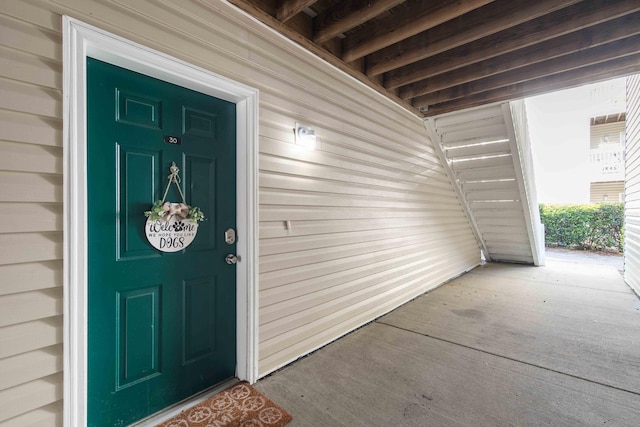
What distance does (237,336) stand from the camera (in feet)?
6.90

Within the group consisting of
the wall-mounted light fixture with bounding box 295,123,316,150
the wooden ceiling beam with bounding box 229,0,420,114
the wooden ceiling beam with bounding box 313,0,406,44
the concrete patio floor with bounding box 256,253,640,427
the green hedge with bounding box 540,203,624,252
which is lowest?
the concrete patio floor with bounding box 256,253,640,427

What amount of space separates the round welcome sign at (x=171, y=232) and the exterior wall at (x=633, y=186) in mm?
5861

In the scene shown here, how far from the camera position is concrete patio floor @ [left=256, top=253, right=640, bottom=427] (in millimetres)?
1757

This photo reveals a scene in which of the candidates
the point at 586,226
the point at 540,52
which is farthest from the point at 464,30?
the point at 586,226

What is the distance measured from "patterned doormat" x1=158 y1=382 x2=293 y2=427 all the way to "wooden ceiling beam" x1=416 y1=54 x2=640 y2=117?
13.2ft

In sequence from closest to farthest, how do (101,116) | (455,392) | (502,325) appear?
(101,116) → (455,392) → (502,325)

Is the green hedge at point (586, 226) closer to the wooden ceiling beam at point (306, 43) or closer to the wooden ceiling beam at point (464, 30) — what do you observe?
the wooden ceiling beam at point (306, 43)

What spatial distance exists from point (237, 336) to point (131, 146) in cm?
148

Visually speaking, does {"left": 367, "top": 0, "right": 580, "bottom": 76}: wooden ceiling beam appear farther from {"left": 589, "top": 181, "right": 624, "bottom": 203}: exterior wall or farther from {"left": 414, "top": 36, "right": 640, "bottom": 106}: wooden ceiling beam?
{"left": 589, "top": 181, "right": 624, "bottom": 203}: exterior wall

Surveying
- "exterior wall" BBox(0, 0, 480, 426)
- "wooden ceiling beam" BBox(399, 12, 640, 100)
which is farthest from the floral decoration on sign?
"wooden ceiling beam" BBox(399, 12, 640, 100)

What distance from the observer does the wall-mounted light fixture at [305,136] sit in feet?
7.77

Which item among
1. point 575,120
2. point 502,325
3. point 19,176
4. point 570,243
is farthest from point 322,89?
point 575,120

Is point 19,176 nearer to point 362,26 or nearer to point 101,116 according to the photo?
point 101,116

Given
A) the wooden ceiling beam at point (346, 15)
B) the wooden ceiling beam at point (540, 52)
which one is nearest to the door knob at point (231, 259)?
the wooden ceiling beam at point (346, 15)
